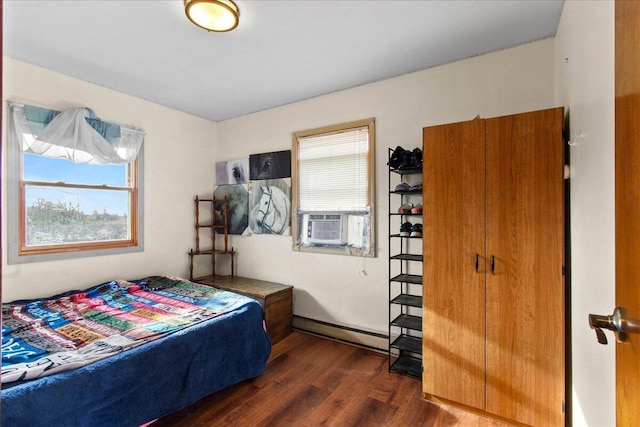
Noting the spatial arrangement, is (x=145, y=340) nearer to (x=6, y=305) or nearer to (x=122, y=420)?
(x=122, y=420)

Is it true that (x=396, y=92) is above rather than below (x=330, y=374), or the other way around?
above

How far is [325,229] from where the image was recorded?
343 centimetres

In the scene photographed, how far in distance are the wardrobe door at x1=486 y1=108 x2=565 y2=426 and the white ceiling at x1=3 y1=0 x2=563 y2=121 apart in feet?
2.41

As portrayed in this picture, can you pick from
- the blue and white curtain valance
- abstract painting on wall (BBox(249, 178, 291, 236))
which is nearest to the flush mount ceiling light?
the blue and white curtain valance

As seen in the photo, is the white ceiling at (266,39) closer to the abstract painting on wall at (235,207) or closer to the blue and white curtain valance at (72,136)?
the blue and white curtain valance at (72,136)

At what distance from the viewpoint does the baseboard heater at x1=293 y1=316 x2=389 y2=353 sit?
121 inches

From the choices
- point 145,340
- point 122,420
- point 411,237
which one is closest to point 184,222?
point 145,340

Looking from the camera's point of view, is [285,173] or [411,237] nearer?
[411,237]

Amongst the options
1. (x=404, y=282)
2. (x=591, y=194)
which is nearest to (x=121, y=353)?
(x=404, y=282)

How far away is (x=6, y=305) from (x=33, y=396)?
1484mm

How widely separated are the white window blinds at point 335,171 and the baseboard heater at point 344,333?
1186 mm

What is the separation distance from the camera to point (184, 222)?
3994 mm

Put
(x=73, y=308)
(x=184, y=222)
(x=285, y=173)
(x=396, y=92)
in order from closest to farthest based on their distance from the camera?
(x=73, y=308)
(x=396, y=92)
(x=285, y=173)
(x=184, y=222)

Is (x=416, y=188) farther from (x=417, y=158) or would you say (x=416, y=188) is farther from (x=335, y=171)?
(x=335, y=171)
